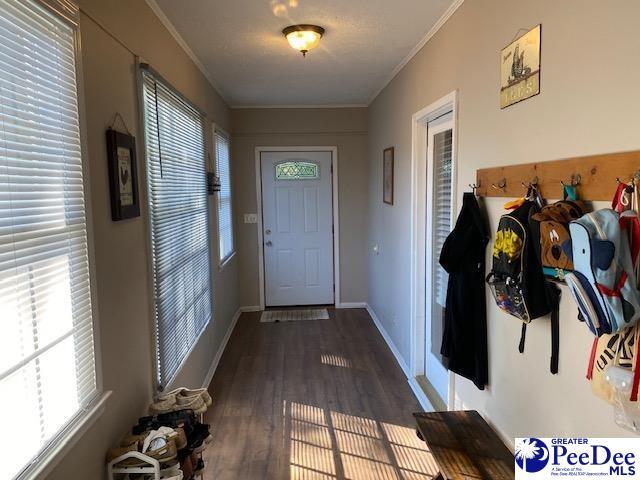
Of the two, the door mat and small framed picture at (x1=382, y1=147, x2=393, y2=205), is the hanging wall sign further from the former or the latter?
the door mat

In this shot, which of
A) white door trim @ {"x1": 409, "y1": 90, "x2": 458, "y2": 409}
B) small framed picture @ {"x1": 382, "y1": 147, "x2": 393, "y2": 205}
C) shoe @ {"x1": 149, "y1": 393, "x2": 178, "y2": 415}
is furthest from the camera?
small framed picture @ {"x1": 382, "y1": 147, "x2": 393, "y2": 205}

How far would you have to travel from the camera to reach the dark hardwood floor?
2414 millimetres

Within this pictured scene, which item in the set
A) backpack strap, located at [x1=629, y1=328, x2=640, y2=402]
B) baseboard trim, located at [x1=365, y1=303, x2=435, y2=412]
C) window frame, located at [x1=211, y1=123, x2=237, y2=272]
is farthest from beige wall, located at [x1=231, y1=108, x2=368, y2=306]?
backpack strap, located at [x1=629, y1=328, x2=640, y2=402]

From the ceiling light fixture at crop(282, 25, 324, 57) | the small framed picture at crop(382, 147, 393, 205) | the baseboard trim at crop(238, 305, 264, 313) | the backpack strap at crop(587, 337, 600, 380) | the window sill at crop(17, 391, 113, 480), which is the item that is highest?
the ceiling light fixture at crop(282, 25, 324, 57)

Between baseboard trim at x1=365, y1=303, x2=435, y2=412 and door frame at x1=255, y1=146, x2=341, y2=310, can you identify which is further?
door frame at x1=255, y1=146, x2=341, y2=310

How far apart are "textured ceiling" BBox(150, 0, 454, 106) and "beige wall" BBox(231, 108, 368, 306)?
0.78 metres

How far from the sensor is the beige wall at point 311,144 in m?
5.18

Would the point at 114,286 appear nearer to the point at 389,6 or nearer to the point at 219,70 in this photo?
the point at 389,6

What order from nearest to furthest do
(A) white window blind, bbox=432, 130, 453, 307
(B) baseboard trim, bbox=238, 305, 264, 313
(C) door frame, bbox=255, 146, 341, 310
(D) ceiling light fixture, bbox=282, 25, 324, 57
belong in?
(D) ceiling light fixture, bbox=282, 25, 324, 57
(A) white window blind, bbox=432, 130, 453, 307
(C) door frame, bbox=255, 146, 341, 310
(B) baseboard trim, bbox=238, 305, 264, 313

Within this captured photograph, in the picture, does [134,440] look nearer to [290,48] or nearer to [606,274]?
[606,274]

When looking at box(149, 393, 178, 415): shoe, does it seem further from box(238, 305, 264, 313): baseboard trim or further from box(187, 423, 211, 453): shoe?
box(238, 305, 264, 313): baseboard trim

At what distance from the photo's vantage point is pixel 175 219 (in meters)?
2.63

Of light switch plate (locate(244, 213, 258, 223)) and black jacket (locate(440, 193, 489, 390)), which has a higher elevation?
light switch plate (locate(244, 213, 258, 223))
